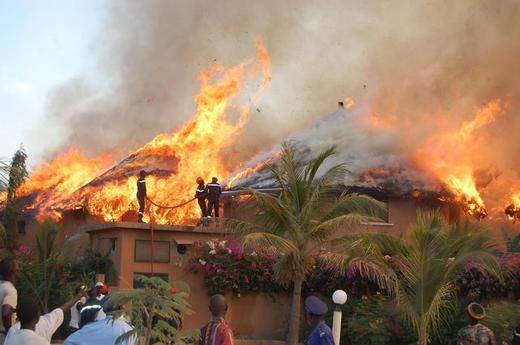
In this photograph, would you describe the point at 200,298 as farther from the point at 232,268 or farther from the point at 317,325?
the point at 317,325

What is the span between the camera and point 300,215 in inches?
629

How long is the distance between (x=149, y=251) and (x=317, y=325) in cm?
1246

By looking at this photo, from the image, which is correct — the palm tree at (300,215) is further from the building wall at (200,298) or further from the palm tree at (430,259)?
the building wall at (200,298)

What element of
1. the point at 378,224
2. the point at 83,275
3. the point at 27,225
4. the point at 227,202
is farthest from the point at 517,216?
the point at 27,225

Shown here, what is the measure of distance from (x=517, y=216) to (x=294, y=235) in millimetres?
10651

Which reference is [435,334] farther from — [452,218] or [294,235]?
[452,218]

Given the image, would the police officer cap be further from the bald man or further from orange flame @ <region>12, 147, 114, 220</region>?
orange flame @ <region>12, 147, 114, 220</region>

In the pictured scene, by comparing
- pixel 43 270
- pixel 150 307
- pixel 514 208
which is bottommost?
pixel 43 270

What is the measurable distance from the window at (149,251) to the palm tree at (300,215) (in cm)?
337

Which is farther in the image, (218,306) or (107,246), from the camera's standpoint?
(107,246)

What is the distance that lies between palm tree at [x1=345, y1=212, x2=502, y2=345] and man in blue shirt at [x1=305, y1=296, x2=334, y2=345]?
6289 millimetres

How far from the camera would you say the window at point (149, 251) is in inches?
760

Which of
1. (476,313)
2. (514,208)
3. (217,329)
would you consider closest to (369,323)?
(476,313)

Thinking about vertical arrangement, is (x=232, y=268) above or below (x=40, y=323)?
above
